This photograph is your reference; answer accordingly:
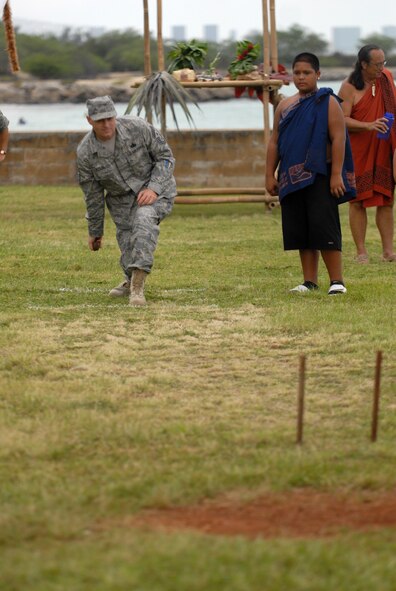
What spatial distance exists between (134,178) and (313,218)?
1251 millimetres

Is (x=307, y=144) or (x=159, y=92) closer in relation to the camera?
(x=307, y=144)

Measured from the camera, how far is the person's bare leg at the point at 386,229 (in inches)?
451

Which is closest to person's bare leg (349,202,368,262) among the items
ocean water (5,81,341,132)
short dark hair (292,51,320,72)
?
short dark hair (292,51,320,72)

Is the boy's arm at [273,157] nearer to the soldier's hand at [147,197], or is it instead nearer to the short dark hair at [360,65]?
the soldier's hand at [147,197]

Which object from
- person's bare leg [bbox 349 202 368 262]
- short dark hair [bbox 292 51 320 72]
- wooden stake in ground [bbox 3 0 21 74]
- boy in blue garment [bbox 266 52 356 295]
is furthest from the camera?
wooden stake in ground [bbox 3 0 21 74]

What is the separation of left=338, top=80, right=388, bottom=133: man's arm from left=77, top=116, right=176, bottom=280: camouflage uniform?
2.13 metres

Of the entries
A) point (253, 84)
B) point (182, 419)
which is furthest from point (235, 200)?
point (182, 419)

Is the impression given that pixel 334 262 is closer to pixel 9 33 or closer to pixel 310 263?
pixel 310 263

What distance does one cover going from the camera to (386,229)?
11.6 m

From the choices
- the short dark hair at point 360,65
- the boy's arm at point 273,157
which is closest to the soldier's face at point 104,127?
the boy's arm at point 273,157

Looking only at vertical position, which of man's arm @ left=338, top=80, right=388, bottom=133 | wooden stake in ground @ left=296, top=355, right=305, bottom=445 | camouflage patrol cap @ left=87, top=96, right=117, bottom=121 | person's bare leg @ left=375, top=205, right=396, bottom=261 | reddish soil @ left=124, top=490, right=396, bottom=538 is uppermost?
camouflage patrol cap @ left=87, top=96, right=117, bottom=121

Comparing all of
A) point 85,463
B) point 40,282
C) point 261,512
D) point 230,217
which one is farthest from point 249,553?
point 230,217

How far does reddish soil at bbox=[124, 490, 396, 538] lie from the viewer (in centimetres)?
457

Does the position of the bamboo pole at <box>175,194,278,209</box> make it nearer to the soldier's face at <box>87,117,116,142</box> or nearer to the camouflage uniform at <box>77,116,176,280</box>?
the camouflage uniform at <box>77,116,176,280</box>
